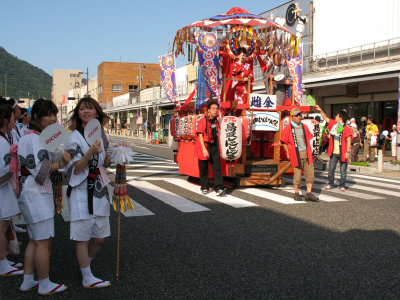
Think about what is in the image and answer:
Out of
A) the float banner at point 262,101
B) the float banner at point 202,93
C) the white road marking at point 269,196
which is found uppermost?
the float banner at point 202,93

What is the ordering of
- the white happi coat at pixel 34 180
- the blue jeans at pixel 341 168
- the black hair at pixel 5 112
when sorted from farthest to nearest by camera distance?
the blue jeans at pixel 341 168 → the black hair at pixel 5 112 → the white happi coat at pixel 34 180

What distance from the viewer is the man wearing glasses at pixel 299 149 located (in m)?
7.76

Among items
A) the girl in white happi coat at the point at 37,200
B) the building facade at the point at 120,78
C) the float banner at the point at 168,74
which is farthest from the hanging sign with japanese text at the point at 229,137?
the building facade at the point at 120,78

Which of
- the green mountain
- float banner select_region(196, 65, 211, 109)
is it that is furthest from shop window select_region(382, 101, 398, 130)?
the green mountain

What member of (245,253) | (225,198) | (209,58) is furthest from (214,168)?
(245,253)

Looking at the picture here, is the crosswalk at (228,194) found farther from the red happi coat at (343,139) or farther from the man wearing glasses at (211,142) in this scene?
the red happi coat at (343,139)

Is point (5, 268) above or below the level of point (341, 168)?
below

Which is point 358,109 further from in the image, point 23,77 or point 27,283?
point 23,77

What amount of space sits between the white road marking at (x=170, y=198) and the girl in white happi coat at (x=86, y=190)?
330 cm

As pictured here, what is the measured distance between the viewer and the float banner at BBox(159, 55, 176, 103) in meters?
12.7

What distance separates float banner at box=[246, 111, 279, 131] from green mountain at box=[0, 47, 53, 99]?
110 meters

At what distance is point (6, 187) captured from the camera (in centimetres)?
378

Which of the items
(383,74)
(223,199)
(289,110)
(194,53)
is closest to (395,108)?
(383,74)

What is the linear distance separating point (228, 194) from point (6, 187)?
5317 millimetres
